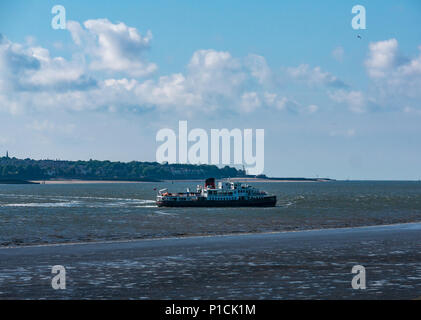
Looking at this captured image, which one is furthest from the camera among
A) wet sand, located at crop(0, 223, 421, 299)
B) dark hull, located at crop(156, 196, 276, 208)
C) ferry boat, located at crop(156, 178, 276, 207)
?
ferry boat, located at crop(156, 178, 276, 207)

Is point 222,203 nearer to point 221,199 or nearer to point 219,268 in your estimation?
point 221,199

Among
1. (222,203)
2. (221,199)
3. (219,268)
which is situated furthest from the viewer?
(221,199)

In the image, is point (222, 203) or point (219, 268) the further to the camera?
point (222, 203)

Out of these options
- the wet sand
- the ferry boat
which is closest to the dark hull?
the ferry boat

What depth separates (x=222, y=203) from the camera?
141m

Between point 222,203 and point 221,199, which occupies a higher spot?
point 221,199

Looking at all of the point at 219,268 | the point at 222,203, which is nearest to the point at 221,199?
the point at 222,203

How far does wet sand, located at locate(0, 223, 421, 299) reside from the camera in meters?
Answer: 28.9

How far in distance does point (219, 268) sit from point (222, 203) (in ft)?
339

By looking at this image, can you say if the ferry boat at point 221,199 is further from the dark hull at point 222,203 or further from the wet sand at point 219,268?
the wet sand at point 219,268

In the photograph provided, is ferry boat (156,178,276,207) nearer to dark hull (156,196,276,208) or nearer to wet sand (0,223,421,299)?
dark hull (156,196,276,208)

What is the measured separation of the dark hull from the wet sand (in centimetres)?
8066
